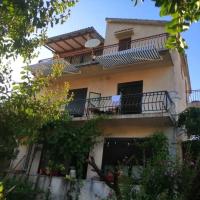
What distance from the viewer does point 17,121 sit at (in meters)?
7.54

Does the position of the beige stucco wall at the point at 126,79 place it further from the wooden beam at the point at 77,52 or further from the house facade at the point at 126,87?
the wooden beam at the point at 77,52

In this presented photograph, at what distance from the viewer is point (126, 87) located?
1585cm

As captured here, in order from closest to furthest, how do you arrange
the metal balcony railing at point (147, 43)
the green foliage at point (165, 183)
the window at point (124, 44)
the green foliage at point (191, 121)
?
the green foliage at point (165, 183) < the green foliage at point (191, 121) < the metal balcony railing at point (147, 43) < the window at point (124, 44)

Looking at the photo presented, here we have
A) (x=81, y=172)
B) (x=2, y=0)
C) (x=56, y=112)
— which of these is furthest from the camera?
(x=81, y=172)

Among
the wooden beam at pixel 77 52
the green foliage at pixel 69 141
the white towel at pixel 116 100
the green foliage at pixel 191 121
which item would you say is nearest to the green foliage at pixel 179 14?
the green foliage at pixel 191 121

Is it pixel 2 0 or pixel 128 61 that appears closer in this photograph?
pixel 2 0

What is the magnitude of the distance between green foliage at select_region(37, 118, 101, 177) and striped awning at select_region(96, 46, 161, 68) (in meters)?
3.33

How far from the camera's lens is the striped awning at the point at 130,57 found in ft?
46.4


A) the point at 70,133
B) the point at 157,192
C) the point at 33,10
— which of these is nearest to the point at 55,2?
the point at 33,10

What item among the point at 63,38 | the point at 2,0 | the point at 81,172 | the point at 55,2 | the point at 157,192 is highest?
the point at 63,38

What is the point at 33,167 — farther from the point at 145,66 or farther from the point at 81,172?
the point at 145,66

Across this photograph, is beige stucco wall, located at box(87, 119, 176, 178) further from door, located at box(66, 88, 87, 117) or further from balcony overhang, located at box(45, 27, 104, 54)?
balcony overhang, located at box(45, 27, 104, 54)

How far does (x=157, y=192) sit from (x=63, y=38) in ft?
51.6

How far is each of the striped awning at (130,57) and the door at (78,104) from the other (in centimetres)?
231
